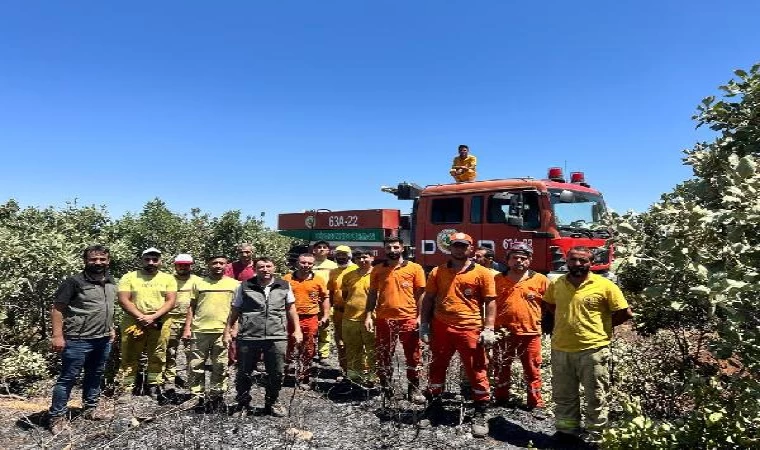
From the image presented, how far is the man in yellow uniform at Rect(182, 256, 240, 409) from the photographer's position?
539 cm

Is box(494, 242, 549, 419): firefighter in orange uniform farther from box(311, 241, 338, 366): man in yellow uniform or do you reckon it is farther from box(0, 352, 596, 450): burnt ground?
box(311, 241, 338, 366): man in yellow uniform

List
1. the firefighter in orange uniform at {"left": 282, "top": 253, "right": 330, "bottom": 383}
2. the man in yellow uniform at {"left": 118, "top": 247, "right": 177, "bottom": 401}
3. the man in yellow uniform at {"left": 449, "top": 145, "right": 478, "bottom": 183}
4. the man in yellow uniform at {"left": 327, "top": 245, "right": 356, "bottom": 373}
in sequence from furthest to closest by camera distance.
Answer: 1. the man in yellow uniform at {"left": 449, "top": 145, "right": 478, "bottom": 183}
2. the man in yellow uniform at {"left": 327, "top": 245, "right": 356, "bottom": 373}
3. the firefighter in orange uniform at {"left": 282, "top": 253, "right": 330, "bottom": 383}
4. the man in yellow uniform at {"left": 118, "top": 247, "right": 177, "bottom": 401}

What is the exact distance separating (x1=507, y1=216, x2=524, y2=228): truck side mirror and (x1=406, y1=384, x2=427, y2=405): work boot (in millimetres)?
4056

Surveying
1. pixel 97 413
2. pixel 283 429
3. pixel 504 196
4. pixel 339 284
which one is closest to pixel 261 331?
pixel 283 429

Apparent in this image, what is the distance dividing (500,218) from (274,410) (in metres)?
5.45

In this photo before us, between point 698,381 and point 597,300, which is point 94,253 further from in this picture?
point 698,381

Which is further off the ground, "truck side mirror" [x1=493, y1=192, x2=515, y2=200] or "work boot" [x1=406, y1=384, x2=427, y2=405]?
"truck side mirror" [x1=493, y1=192, x2=515, y2=200]

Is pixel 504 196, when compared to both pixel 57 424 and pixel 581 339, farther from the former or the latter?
pixel 57 424

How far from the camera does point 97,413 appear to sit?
193 inches

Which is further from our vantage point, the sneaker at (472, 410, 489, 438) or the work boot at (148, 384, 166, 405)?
the work boot at (148, 384, 166, 405)

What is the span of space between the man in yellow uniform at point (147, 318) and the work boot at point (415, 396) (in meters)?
2.84

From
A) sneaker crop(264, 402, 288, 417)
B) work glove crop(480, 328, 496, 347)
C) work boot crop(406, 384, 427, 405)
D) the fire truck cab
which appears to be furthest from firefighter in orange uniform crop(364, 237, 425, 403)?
the fire truck cab

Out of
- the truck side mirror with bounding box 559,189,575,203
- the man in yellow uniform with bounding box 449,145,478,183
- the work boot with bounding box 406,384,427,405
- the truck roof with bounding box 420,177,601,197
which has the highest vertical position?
the man in yellow uniform with bounding box 449,145,478,183

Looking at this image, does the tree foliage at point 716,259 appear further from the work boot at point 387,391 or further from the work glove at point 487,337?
the work boot at point 387,391
